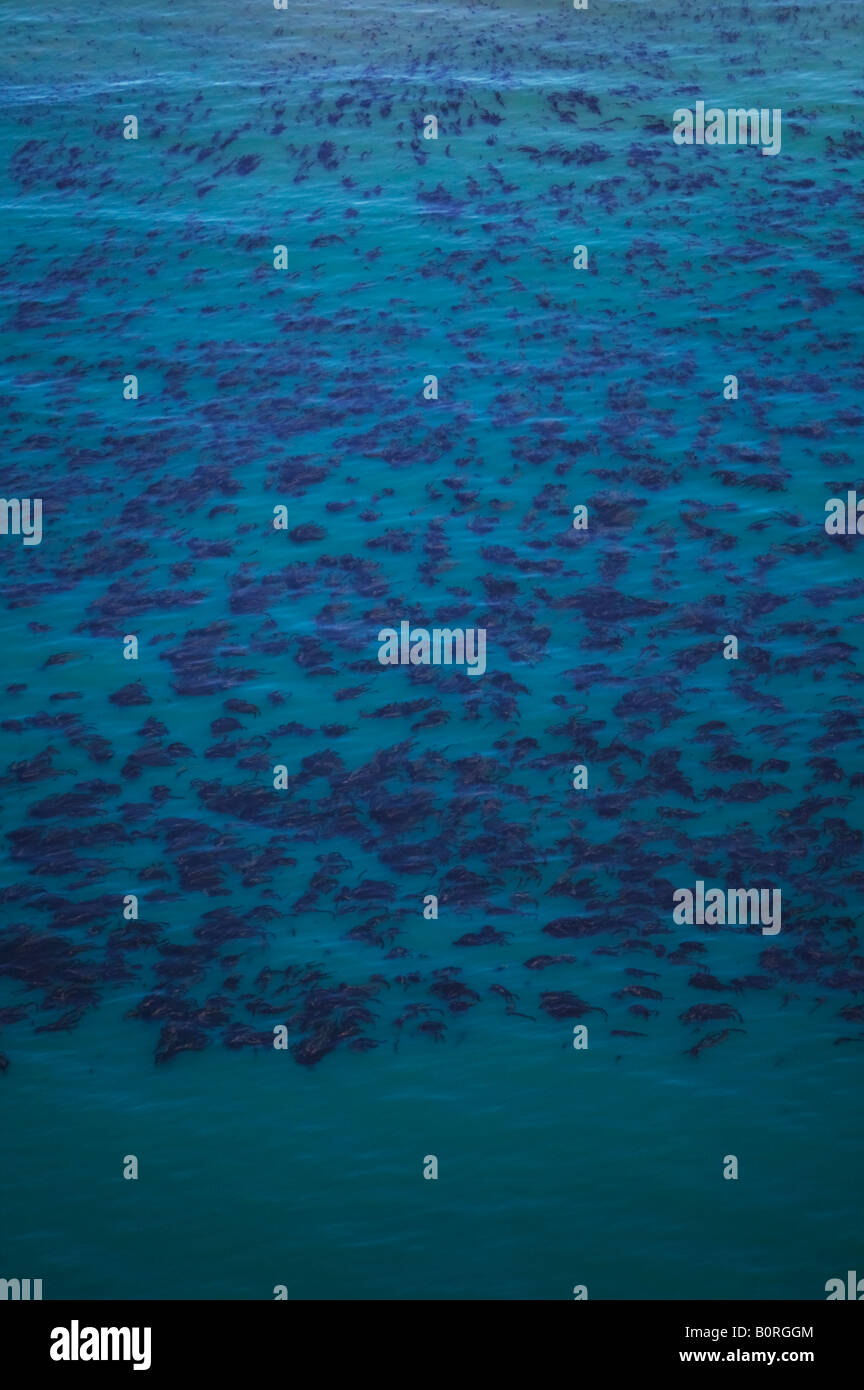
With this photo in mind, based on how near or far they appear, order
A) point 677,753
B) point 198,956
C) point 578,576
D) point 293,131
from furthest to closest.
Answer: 1. point 293,131
2. point 578,576
3. point 677,753
4. point 198,956

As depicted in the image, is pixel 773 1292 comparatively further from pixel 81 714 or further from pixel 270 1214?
pixel 81 714

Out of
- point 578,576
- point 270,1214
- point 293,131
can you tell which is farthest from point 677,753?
point 293,131

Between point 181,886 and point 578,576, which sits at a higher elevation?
point 578,576

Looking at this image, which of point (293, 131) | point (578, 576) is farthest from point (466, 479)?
point (293, 131)

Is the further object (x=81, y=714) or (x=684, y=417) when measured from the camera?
(x=684, y=417)

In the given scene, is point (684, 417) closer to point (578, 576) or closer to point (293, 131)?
point (578, 576)

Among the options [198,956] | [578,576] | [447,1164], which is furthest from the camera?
[578,576]

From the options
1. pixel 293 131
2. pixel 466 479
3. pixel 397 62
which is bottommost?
pixel 466 479
